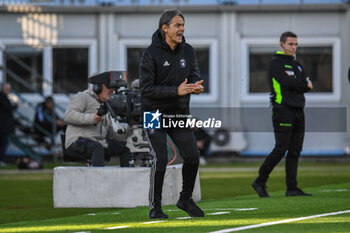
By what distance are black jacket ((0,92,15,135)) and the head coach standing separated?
12730 mm

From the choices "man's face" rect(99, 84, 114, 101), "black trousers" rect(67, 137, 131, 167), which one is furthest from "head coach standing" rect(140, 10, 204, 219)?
"man's face" rect(99, 84, 114, 101)

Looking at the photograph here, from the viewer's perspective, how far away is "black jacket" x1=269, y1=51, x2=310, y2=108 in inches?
467

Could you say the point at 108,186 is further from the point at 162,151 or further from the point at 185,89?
the point at 185,89

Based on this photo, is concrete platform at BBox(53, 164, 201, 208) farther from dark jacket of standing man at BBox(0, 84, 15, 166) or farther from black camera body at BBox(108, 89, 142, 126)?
dark jacket of standing man at BBox(0, 84, 15, 166)

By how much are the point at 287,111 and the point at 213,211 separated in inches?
86.2

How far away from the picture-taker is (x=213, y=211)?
10.1 metres

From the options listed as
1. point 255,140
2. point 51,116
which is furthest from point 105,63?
point 255,140

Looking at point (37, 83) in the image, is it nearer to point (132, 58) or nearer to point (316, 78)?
point (132, 58)

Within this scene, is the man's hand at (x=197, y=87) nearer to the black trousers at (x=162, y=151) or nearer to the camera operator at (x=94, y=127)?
the black trousers at (x=162, y=151)

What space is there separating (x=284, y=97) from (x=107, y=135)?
8.23 feet

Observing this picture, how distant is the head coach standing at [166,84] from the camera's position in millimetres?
8953

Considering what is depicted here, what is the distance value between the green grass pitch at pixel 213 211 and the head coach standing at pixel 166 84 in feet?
1.79

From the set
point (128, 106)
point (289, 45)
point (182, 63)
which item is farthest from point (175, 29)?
point (289, 45)

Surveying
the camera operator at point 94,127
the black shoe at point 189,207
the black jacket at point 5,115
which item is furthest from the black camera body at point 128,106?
the black jacket at point 5,115
